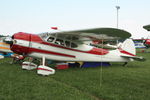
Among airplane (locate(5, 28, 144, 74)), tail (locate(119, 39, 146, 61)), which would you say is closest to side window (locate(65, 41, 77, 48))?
airplane (locate(5, 28, 144, 74))

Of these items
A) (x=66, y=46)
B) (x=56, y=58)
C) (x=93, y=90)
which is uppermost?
(x=66, y=46)

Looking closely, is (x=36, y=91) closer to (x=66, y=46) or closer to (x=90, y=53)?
(x=66, y=46)

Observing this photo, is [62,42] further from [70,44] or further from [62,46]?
[70,44]

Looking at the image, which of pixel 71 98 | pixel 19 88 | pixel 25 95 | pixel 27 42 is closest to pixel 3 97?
pixel 25 95

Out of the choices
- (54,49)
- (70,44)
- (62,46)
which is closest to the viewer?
(54,49)

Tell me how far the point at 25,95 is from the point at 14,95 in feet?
0.84

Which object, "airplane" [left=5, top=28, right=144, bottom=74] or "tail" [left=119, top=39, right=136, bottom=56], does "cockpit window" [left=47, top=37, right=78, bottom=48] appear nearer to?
"airplane" [left=5, top=28, right=144, bottom=74]

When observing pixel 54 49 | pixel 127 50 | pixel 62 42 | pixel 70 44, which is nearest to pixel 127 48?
pixel 127 50

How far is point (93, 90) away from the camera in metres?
4.40

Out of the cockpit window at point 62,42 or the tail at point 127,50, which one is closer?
the cockpit window at point 62,42

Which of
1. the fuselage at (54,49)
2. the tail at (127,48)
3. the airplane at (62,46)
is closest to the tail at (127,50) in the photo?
the tail at (127,48)

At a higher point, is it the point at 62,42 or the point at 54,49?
the point at 62,42

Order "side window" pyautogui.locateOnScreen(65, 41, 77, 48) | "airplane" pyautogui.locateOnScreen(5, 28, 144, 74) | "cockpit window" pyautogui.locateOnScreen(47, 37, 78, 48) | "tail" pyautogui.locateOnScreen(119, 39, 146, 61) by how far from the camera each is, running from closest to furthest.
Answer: "airplane" pyautogui.locateOnScreen(5, 28, 144, 74) < "cockpit window" pyautogui.locateOnScreen(47, 37, 78, 48) < "side window" pyautogui.locateOnScreen(65, 41, 77, 48) < "tail" pyautogui.locateOnScreen(119, 39, 146, 61)

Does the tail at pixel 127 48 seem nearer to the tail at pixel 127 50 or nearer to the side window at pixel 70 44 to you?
the tail at pixel 127 50
